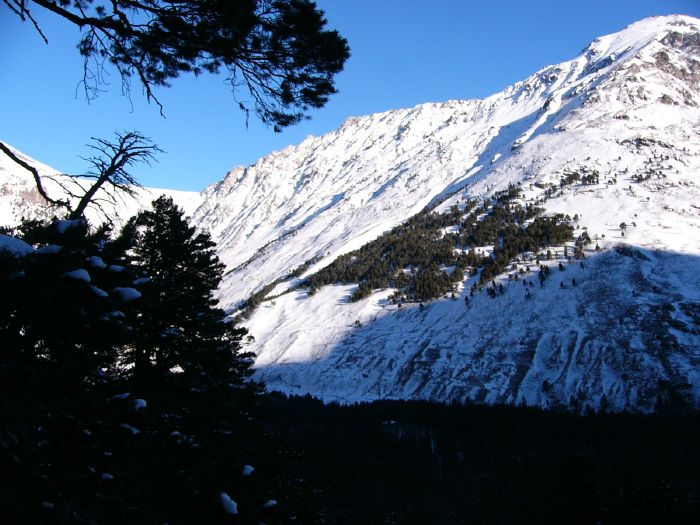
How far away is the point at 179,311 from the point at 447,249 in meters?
112

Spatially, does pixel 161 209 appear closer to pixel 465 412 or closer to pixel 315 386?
pixel 465 412

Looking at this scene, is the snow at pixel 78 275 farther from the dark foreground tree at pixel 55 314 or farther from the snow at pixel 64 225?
the snow at pixel 64 225

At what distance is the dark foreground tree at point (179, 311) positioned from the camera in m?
16.4

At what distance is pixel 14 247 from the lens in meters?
4.43

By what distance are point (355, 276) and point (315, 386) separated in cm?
4234

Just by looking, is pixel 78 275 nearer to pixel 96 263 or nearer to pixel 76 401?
pixel 96 263

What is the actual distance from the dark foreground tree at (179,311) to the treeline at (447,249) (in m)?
88.3

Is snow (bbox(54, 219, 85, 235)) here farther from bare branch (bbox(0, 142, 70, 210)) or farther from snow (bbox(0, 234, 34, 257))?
bare branch (bbox(0, 142, 70, 210))

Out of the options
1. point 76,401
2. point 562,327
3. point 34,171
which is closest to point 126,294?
point 76,401

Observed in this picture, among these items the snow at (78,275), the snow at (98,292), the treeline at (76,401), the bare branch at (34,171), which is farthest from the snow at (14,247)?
the bare branch at (34,171)

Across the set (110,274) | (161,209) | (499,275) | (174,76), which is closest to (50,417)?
(110,274)

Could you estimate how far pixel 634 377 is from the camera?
72.0 metres

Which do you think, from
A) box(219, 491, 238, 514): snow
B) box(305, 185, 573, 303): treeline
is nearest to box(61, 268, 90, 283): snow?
box(219, 491, 238, 514): snow

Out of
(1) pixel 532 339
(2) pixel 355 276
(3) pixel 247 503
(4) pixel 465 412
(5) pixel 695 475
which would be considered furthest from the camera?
A: (2) pixel 355 276
